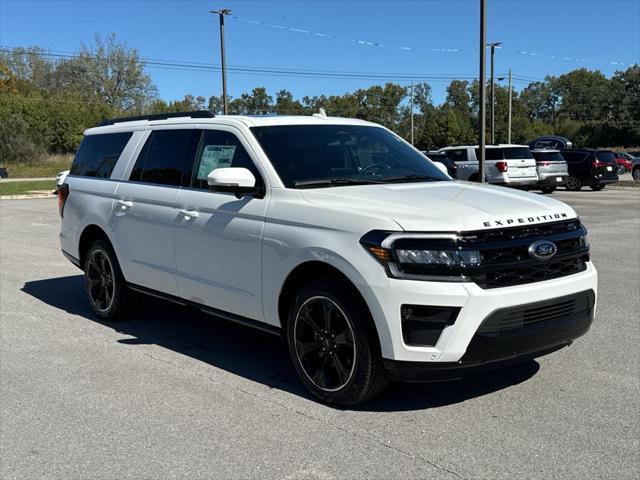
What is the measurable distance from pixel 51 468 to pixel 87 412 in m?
0.77

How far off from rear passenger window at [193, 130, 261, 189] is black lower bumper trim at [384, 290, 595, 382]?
6.41 ft

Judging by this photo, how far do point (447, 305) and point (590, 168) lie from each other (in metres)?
26.5

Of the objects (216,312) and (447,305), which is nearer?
(447,305)

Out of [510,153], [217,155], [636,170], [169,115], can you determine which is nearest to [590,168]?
[510,153]

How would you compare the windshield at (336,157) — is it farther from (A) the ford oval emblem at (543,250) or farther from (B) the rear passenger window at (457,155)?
(B) the rear passenger window at (457,155)

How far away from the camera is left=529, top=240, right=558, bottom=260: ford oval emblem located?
13.3 ft

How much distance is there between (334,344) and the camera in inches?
171

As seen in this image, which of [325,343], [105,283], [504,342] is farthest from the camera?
[105,283]

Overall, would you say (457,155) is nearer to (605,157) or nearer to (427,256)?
(605,157)

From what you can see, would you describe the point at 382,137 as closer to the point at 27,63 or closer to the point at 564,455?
the point at 564,455

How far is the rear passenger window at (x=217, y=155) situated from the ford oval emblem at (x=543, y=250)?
6.80 feet

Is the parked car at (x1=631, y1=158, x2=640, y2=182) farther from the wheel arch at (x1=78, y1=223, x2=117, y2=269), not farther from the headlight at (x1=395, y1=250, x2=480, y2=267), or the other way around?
the headlight at (x1=395, y1=250, x2=480, y2=267)

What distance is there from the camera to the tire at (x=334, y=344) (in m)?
4.12

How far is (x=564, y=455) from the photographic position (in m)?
3.64
